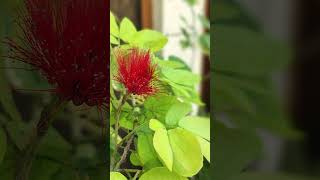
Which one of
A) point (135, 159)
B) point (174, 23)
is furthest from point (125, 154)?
point (174, 23)

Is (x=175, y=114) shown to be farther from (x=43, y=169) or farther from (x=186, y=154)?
(x=43, y=169)

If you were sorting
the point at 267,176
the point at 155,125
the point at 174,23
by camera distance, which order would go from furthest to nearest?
the point at 174,23, the point at 155,125, the point at 267,176

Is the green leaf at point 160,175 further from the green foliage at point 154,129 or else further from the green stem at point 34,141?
the green stem at point 34,141

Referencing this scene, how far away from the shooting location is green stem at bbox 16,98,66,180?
0.47 meters

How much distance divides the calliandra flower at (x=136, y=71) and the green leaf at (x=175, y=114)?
3 centimetres

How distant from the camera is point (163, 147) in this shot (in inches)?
17.6

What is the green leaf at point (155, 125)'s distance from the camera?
0.46 m

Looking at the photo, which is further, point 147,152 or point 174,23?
point 174,23

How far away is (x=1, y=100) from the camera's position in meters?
0.49

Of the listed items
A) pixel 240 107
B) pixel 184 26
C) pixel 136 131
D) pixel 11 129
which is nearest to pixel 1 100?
pixel 11 129

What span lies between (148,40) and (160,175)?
154mm

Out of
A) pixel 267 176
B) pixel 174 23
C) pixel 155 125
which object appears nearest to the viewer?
pixel 267 176

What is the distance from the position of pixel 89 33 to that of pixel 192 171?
18 cm

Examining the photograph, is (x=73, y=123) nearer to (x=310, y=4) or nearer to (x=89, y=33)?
(x=89, y=33)
